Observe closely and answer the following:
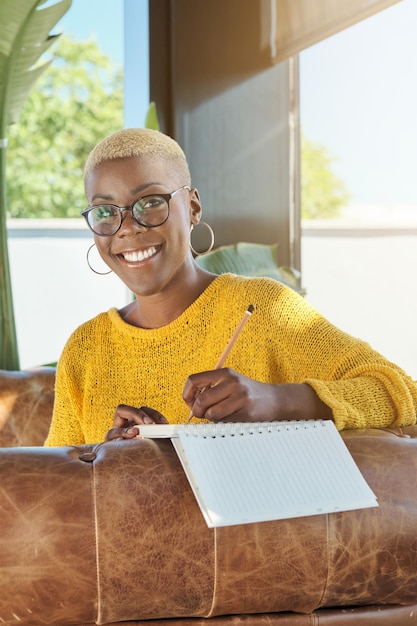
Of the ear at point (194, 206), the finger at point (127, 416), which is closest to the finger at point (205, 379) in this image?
the finger at point (127, 416)

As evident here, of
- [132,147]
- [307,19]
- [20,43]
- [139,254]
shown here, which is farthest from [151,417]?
[307,19]

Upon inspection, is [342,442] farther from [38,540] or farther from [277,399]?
[38,540]

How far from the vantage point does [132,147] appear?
1.81 m

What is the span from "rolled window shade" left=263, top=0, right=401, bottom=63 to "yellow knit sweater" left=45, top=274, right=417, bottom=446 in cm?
168

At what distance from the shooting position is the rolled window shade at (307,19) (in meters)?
3.33

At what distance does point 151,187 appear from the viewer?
1.81 metres

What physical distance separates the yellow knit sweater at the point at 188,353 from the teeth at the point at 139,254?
0.57 feet

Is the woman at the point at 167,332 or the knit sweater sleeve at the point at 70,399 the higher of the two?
the woman at the point at 167,332

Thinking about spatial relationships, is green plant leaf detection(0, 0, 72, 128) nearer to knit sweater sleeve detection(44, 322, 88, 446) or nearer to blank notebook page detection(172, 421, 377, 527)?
knit sweater sleeve detection(44, 322, 88, 446)

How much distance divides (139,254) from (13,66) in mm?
1718

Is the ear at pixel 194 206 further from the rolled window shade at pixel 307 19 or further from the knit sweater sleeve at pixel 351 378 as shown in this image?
the rolled window shade at pixel 307 19

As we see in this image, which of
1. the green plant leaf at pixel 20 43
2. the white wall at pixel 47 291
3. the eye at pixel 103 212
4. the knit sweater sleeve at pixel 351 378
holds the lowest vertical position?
the white wall at pixel 47 291

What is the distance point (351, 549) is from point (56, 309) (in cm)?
774

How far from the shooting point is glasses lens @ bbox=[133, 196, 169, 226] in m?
1.81
